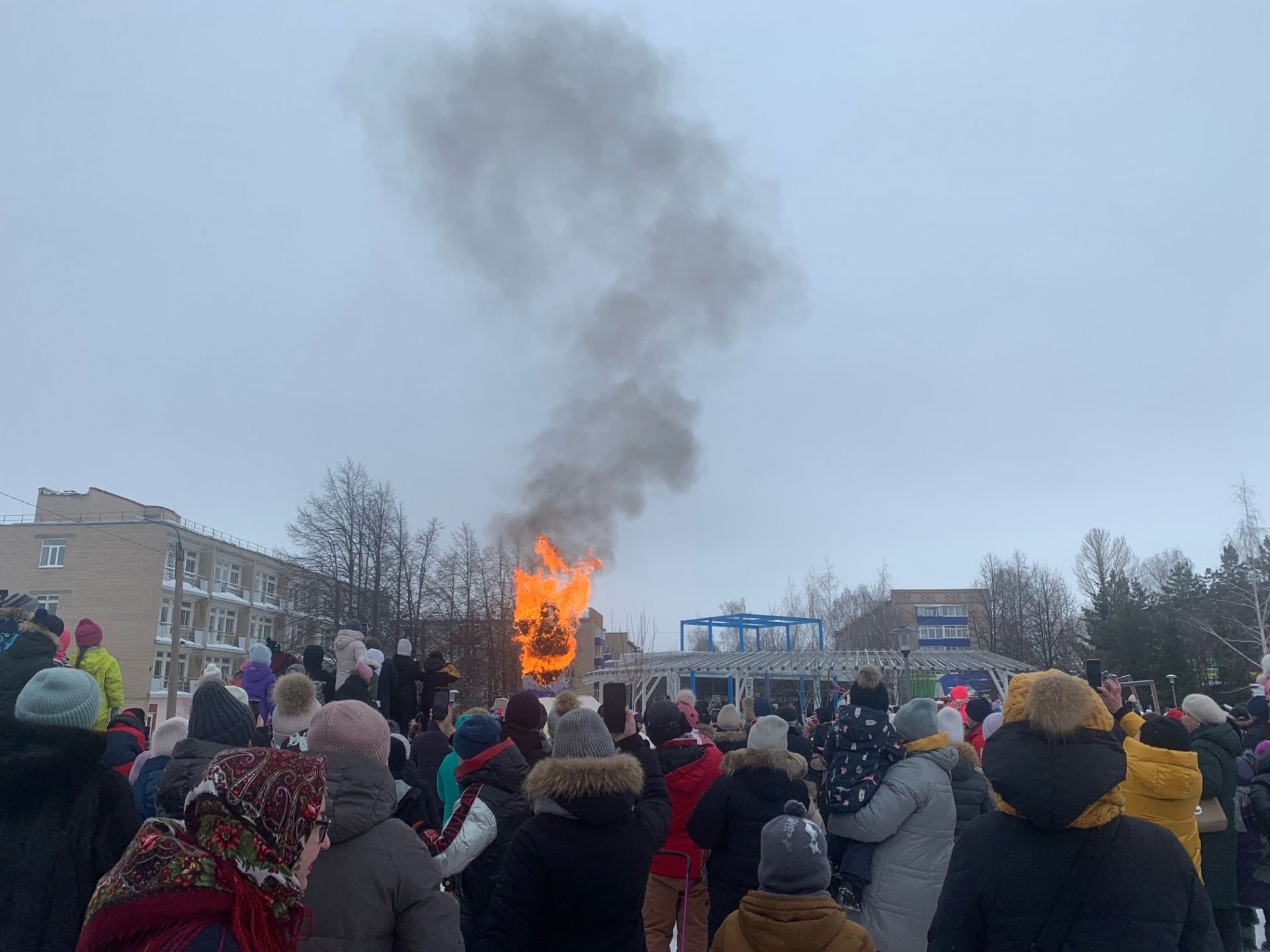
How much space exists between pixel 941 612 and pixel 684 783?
7909 cm

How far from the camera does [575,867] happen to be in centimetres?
342

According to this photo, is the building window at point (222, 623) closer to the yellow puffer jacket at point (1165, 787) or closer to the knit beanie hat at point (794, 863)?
the yellow puffer jacket at point (1165, 787)

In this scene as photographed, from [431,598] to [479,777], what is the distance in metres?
34.1

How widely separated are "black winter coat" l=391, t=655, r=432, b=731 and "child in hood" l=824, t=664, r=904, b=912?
693 cm

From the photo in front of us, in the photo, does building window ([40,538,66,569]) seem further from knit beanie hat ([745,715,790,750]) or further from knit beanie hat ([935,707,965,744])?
knit beanie hat ([935,707,965,744])

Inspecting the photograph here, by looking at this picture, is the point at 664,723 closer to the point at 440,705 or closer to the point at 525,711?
→ the point at 525,711

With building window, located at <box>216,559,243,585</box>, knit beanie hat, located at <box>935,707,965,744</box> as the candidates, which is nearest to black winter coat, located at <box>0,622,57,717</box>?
knit beanie hat, located at <box>935,707,965,744</box>

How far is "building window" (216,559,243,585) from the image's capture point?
49.4 metres

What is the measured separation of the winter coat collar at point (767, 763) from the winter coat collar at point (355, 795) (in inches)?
98.1

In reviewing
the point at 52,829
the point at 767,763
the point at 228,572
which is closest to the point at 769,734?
the point at 767,763

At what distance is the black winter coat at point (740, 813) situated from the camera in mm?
4871

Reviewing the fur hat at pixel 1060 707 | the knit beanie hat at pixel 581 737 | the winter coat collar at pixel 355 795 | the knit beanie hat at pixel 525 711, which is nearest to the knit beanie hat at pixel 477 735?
the knit beanie hat at pixel 525 711

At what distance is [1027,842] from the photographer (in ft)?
8.91

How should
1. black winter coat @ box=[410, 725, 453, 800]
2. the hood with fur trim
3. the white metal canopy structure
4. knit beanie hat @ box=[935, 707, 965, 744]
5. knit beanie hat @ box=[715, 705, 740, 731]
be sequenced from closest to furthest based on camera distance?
1. the hood with fur trim
2. knit beanie hat @ box=[935, 707, 965, 744]
3. black winter coat @ box=[410, 725, 453, 800]
4. knit beanie hat @ box=[715, 705, 740, 731]
5. the white metal canopy structure
